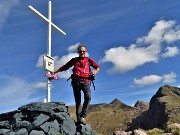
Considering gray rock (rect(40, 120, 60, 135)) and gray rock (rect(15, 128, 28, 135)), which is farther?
gray rock (rect(40, 120, 60, 135))

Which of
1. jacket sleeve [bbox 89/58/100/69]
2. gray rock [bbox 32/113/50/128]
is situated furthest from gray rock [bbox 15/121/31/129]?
jacket sleeve [bbox 89/58/100/69]

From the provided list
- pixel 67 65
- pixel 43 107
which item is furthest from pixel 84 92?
pixel 43 107

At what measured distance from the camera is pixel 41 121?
35.0 feet

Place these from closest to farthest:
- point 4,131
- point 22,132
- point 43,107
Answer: point 22,132
point 4,131
point 43,107

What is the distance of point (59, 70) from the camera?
40.5 ft

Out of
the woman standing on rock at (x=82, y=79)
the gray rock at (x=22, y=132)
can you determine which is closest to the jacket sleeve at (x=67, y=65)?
the woman standing on rock at (x=82, y=79)

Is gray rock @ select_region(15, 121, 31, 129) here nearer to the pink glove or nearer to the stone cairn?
the stone cairn

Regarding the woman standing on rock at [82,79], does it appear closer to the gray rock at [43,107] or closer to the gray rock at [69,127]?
the gray rock at [69,127]

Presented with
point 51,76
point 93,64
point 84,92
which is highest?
point 93,64

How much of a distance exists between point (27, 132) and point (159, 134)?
31.7 feet

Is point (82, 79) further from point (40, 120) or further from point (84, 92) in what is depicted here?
point (40, 120)

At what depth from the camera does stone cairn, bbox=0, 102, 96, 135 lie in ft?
34.6

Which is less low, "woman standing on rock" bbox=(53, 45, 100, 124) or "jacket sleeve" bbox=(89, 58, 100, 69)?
"jacket sleeve" bbox=(89, 58, 100, 69)

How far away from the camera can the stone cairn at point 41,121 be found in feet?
34.6
